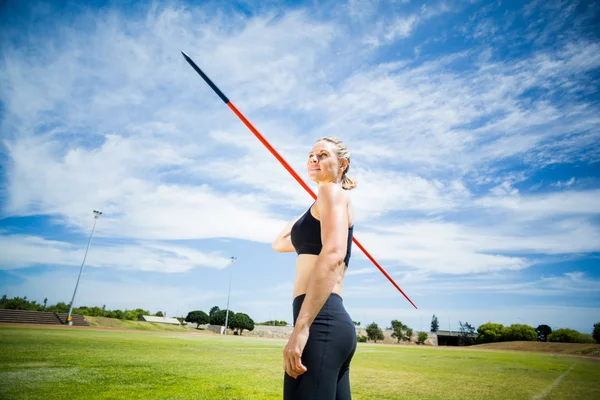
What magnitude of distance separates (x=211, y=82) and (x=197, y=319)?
84335mm

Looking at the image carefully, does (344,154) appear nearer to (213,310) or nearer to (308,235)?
(308,235)

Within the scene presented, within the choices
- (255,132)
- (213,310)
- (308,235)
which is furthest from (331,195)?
(213,310)

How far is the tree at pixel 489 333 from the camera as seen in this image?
65.1 metres

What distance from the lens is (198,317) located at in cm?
7762

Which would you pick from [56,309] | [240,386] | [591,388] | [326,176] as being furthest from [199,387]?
[56,309]

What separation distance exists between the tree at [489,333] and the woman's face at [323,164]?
79.8 metres

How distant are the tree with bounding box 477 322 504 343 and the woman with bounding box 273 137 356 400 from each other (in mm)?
79702

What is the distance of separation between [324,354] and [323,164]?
1143 millimetres

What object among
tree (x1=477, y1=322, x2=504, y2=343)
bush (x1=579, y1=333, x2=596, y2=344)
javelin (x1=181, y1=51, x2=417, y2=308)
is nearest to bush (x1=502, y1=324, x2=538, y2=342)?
tree (x1=477, y1=322, x2=504, y2=343)

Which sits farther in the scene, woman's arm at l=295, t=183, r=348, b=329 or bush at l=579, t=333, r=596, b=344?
bush at l=579, t=333, r=596, b=344

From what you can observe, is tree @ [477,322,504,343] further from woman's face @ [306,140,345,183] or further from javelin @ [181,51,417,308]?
woman's face @ [306,140,345,183]

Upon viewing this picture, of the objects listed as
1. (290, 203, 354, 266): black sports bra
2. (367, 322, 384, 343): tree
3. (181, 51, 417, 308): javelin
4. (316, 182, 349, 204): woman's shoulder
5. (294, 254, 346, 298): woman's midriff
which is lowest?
(367, 322, 384, 343): tree

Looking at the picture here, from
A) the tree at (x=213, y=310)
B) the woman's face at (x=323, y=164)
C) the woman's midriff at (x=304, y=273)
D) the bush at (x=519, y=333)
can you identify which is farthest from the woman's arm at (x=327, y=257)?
the tree at (x=213, y=310)

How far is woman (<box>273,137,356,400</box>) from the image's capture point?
4.97 ft
